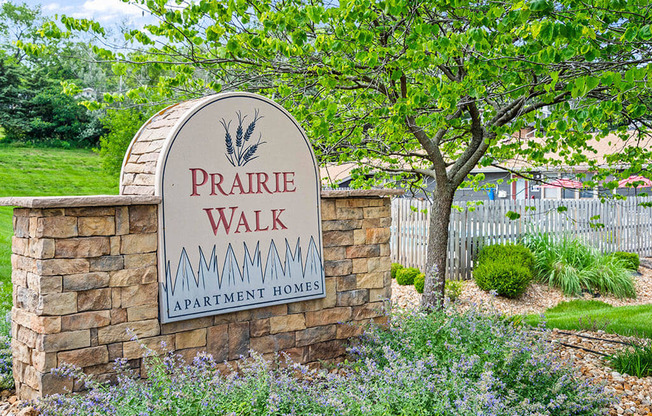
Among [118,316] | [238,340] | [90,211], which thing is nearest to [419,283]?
[238,340]

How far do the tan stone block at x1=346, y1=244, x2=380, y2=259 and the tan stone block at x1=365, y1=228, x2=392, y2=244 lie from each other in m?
0.04

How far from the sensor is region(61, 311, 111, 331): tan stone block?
3197 mm

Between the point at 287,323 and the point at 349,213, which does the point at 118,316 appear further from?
the point at 349,213

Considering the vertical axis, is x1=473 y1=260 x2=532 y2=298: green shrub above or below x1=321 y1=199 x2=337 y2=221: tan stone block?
below

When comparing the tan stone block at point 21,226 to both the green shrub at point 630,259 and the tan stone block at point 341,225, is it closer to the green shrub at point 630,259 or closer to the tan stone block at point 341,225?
the tan stone block at point 341,225

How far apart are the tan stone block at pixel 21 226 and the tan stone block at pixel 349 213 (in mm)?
2148

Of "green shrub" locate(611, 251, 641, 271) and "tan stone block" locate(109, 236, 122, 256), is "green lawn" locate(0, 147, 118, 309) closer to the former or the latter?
"green shrub" locate(611, 251, 641, 271)

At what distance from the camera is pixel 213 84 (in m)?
5.27

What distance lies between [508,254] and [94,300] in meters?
7.93

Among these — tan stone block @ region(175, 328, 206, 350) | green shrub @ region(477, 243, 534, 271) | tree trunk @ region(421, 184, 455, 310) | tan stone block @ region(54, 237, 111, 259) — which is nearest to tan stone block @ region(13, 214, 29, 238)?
tan stone block @ region(54, 237, 111, 259)

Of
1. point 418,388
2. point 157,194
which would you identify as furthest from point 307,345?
point 157,194

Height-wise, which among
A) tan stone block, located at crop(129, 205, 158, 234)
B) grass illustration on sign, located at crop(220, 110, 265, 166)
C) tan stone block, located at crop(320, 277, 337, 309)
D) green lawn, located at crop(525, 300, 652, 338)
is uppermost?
Answer: grass illustration on sign, located at crop(220, 110, 265, 166)

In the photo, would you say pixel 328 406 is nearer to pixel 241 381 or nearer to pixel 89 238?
pixel 241 381

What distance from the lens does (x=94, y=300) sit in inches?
130
